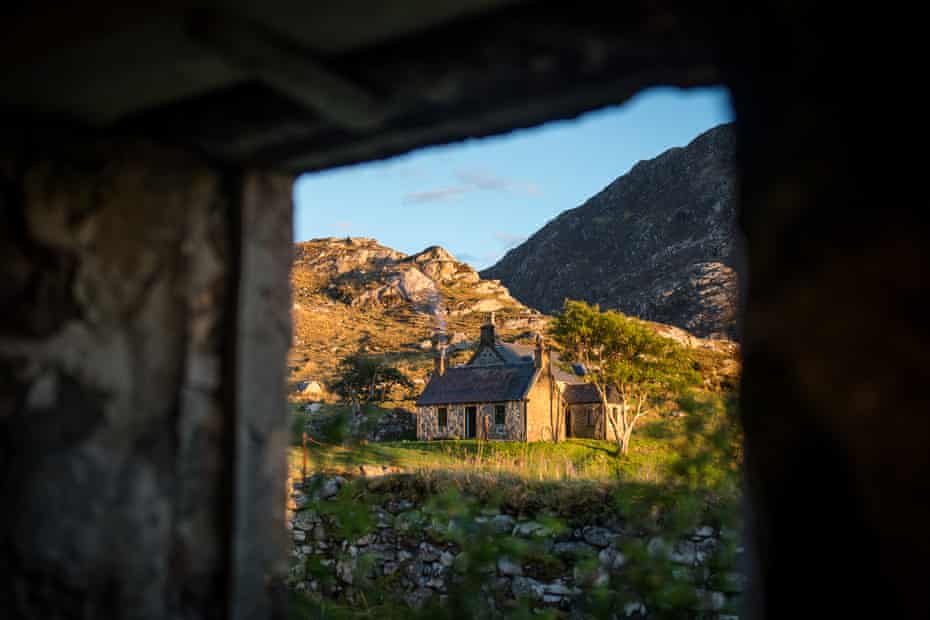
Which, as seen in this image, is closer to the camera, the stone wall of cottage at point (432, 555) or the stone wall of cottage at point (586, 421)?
the stone wall of cottage at point (432, 555)

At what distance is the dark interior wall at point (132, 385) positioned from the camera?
162 centimetres

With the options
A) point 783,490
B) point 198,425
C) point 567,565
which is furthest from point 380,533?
point 783,490

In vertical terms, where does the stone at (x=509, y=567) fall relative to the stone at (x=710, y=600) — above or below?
below

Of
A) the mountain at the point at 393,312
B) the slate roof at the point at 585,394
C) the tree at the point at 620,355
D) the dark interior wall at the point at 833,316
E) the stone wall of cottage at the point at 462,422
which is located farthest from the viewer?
the mountain at the point at 393,312

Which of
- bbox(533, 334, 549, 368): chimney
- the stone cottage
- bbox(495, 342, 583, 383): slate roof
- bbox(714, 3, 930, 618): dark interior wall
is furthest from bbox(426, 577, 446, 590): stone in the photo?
bbox(495, 342, 583, 383): slate roof

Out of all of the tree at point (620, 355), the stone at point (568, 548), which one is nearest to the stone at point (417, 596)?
the stone at point (568, 548)

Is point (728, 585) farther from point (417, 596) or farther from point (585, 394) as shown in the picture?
point (585, 394)

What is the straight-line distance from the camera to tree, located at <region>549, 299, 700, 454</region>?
3167 centimetres

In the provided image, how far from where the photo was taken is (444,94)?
146 cm

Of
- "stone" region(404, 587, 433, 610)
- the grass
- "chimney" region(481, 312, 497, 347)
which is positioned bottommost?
"stone" region(404, 587, 433, 610)

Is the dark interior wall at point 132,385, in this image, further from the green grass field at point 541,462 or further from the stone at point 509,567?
the stone at point 509,567

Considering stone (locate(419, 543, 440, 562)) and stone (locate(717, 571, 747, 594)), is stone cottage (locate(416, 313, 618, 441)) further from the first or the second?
stone (locate(717, 571, 747, 594))

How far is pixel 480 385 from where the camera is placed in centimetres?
3156

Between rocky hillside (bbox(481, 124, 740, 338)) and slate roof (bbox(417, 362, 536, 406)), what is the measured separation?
2524 centimetres
